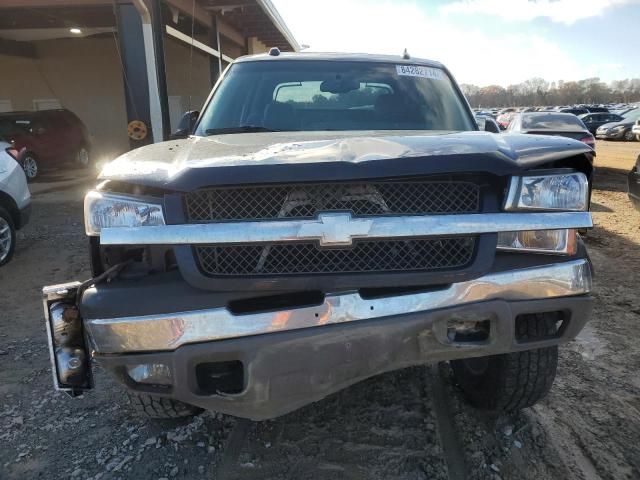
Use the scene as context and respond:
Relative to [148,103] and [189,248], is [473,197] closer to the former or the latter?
[189,248]

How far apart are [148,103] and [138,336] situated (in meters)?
8.88

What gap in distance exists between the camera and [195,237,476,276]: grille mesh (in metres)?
2.03

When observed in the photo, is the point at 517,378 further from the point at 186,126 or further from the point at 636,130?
the point at 636,130

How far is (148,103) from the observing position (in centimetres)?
998

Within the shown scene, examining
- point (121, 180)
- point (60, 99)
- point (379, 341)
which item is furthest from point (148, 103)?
point (60, 99)

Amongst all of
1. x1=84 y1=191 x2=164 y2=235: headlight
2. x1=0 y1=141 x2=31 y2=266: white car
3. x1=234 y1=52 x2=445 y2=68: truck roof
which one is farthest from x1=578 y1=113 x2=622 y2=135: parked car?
x1=84 y1=191 x2=164 y2=235: headlight

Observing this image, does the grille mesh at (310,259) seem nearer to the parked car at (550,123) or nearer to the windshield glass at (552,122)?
the parked car at (550,123)

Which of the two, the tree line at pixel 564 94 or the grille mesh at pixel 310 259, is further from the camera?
the tree line at pixel 564 94

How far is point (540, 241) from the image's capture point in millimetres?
2135

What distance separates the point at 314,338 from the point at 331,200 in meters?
0.53

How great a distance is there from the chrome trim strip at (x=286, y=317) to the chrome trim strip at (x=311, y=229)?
21 centimetres

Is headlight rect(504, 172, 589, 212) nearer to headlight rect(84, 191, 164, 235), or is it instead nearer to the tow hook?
headlight rect(84, 191, 164, 235)

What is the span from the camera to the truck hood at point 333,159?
198 centimetres

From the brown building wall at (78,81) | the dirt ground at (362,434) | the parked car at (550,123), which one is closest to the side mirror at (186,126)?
the dirt ground at (362,434)
